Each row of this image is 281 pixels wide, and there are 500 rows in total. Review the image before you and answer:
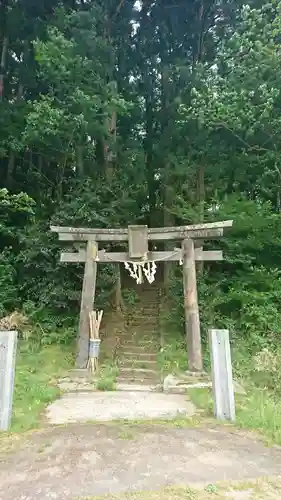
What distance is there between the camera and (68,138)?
11867 mm

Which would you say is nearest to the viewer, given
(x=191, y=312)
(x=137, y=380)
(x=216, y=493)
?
(x=216, y=493)

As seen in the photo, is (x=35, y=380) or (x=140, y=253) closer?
(x=35, y=380)

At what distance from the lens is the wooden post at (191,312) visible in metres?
7.44

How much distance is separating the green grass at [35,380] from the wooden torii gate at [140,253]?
2.60 feet

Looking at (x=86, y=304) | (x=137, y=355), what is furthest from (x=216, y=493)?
(x=137, y=355)

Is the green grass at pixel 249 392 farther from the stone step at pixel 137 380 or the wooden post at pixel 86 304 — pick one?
the wooden post at pixel 86 304

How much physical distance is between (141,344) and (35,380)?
3.38 meters

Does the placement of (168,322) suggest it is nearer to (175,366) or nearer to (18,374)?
(175,366)

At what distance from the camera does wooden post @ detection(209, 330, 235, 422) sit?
500cm

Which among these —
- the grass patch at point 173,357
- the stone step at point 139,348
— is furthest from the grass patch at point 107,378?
the stone step at point 139,348

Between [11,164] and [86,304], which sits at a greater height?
[11,164]

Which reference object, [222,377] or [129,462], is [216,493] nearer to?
[129,462]

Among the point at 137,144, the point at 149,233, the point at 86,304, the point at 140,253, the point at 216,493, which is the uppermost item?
the point at 137,144

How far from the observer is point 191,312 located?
782 cm
